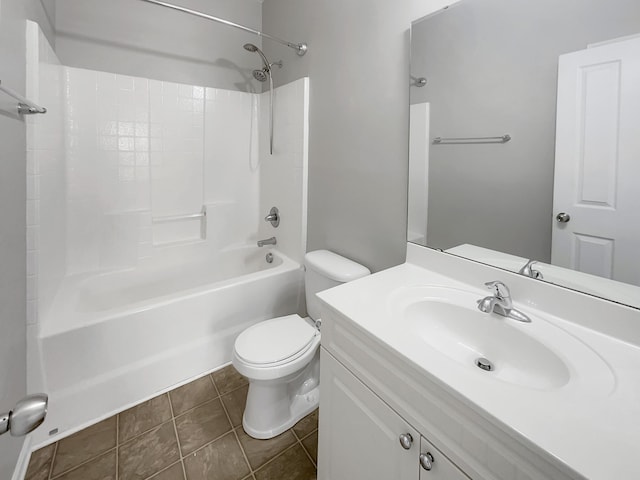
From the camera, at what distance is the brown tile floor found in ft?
3.94

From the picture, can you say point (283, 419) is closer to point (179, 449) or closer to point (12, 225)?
point (179, 449)

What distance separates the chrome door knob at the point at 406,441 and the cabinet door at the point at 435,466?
0.03 meters

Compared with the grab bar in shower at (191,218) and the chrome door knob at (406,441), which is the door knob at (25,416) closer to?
the chrome door knob at (406,441)

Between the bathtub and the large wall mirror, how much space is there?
1.17 meters

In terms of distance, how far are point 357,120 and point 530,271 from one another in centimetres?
108

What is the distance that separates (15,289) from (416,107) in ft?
5.86

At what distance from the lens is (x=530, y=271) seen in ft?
3.14

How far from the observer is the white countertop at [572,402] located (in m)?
0.46

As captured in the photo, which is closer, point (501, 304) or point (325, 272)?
point (501, 304)

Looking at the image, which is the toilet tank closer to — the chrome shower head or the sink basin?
the sink basin

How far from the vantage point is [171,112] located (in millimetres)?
2111

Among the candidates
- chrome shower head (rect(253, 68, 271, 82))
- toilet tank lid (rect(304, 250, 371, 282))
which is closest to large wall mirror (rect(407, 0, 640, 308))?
toilet tank lid (rect(304, 250, 371, 282))

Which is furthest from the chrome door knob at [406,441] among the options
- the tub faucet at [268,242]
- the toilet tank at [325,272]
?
the tub faucet at [268,242]

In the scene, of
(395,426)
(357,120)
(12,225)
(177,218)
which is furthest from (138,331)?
(357,120)
